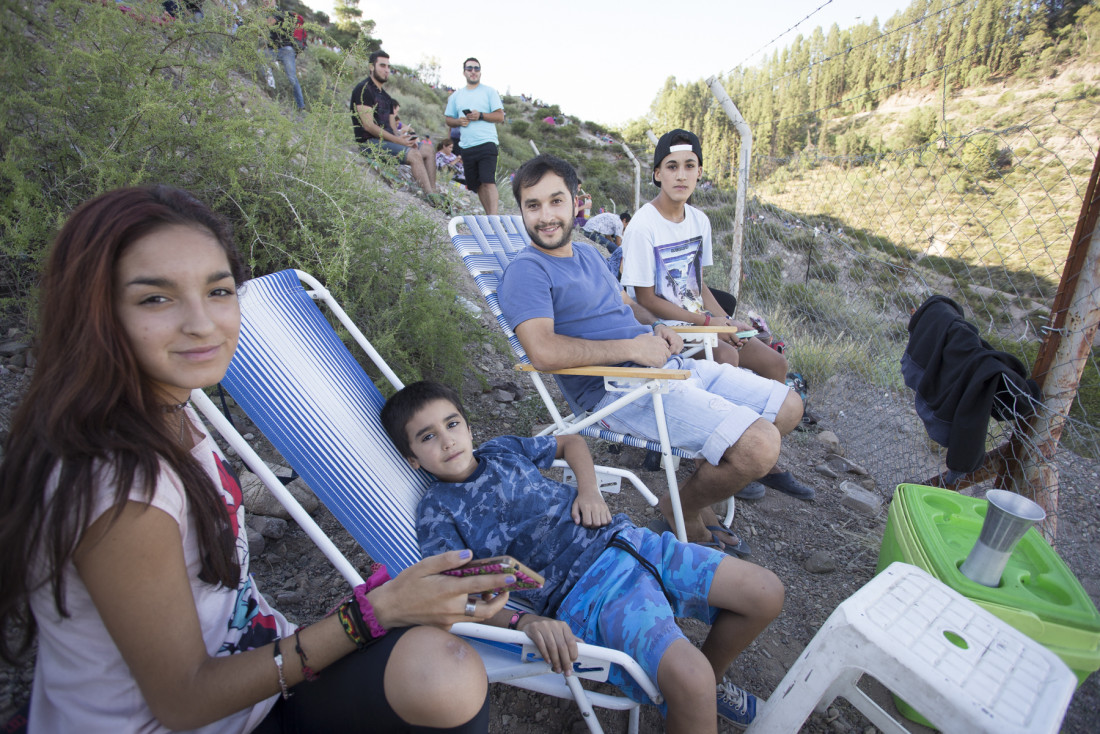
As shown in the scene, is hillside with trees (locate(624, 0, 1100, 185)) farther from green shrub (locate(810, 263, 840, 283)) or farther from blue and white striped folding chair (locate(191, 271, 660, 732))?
blue and white striped folding chair (locate(191, 271, 660, 732))

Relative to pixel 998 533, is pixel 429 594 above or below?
above

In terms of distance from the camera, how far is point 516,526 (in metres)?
1.64

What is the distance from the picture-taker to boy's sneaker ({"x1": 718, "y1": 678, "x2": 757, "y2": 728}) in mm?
1580

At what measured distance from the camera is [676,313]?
9.91ft

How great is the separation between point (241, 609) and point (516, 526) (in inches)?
30.1

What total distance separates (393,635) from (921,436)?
409 centimetres

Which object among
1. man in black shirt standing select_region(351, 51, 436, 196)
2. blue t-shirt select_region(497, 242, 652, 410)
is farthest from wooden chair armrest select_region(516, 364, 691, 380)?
man in black shirt standing select_region(351, 51, 436, 196)

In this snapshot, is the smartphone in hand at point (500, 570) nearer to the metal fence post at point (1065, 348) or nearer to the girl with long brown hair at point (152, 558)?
the girl with long brown hair at point (152, 558)

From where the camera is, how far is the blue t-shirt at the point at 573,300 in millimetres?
2225

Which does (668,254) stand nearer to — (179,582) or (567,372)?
(567,372)

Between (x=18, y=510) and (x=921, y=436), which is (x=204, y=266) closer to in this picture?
(x=18, y=510)

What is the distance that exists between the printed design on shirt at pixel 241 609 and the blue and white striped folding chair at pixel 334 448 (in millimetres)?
149

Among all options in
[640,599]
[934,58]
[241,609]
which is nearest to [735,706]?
[640,599]

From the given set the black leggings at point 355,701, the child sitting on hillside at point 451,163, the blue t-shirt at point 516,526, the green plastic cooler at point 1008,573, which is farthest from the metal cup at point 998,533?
the child sitting on hillside at point 451,163
